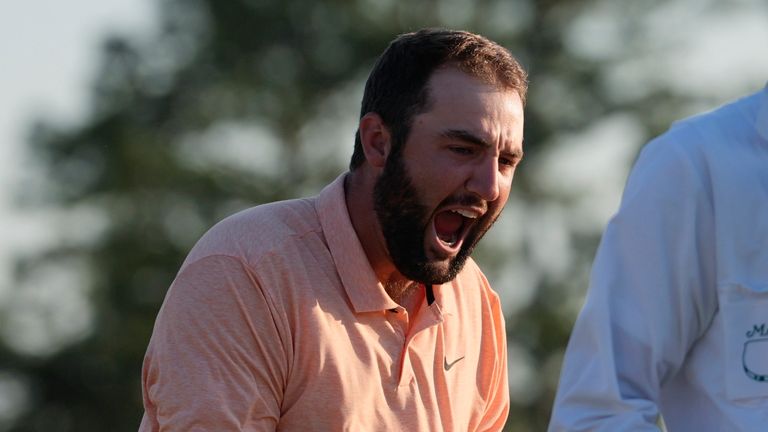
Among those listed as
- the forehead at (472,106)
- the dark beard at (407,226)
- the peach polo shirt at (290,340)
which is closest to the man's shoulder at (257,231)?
the peach polo shirt at (290,340)

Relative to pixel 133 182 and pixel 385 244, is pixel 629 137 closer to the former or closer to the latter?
pixel 133 182

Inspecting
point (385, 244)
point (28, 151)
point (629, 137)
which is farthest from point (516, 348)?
point (385, 244)

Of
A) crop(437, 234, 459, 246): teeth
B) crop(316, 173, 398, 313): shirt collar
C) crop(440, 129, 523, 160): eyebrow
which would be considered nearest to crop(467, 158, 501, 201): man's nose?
crop(440, 129, 523, 160): eyebrow

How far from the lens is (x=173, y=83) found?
21.2m

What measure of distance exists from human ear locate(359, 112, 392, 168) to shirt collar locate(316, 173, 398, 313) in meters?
0.14

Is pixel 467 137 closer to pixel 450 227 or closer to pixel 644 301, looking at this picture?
pixel 450 227

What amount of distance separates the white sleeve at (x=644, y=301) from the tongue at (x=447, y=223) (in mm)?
1002

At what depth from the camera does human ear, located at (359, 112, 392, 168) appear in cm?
412

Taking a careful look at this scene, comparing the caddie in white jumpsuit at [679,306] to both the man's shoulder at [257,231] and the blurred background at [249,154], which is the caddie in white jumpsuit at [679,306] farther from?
the blurred background at [249,154]

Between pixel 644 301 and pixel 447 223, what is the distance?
44.3 inches

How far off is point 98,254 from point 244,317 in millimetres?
16229

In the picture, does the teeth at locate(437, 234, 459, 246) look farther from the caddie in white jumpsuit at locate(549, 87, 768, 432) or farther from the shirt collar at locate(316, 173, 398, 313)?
the caddie in white jumpsuit at locate(549, 87, 768, 432)

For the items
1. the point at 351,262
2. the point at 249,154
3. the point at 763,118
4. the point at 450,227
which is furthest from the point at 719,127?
the point at 249,154

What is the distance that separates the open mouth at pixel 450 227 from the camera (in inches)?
160
